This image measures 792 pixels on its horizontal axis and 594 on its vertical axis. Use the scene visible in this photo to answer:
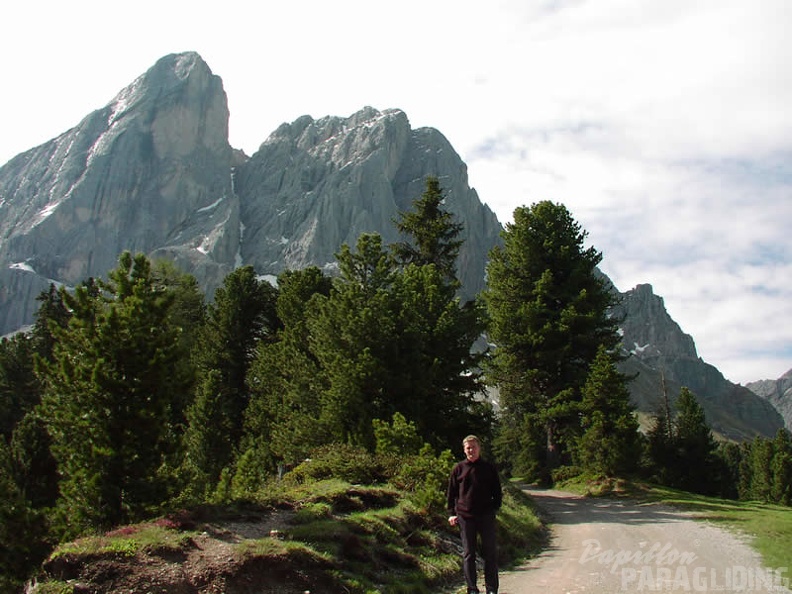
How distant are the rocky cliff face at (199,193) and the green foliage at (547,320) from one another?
12539 centimetres

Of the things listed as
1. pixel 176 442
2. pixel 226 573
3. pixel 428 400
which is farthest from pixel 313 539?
pixel 428 400

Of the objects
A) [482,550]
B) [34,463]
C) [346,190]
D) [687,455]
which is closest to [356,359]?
[482,550]

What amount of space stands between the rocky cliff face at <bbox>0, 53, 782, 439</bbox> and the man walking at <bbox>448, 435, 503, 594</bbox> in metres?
149

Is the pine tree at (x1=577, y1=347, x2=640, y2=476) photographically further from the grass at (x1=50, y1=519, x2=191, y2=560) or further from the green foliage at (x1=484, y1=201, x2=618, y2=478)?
the grass at (x1=50, y1=519, x2=191, y2=560)

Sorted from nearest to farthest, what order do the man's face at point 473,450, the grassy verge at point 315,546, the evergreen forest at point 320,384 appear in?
the grassy verge at point 315,546 < the man's face at point 473,450 < the evergreen forest at point 320,384

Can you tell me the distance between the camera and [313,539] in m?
9.16

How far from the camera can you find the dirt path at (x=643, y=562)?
903 centimetres

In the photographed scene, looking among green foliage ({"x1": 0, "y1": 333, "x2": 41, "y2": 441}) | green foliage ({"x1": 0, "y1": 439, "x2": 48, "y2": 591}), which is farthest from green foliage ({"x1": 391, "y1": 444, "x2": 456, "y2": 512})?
green foliage ({"x1": 0, "y1": 333, "x2": 41, "y2": 441})

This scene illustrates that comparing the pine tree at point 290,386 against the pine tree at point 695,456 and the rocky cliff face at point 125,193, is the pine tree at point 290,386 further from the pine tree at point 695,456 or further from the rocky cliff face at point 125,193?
the rocky cliff face at point 125,193

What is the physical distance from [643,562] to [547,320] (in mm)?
Answer: 20030

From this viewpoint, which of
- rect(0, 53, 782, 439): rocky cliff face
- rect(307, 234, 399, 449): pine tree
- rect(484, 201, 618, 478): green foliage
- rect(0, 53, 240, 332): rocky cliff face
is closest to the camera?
rect(307, 234, 399, 449): pine tree

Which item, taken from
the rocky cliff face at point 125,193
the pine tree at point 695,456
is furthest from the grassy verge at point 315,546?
the rocky cliff face at point 125,193

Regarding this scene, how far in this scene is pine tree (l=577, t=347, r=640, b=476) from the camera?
83.7ft

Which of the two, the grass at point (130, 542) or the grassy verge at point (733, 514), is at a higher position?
the grass at point (130, 542)
